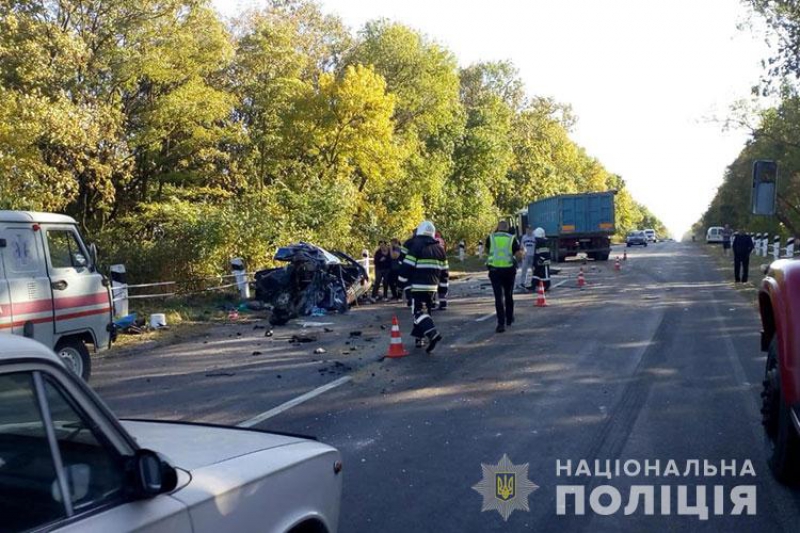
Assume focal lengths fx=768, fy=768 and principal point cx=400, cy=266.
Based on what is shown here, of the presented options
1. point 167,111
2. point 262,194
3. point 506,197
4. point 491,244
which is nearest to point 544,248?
point 491,244

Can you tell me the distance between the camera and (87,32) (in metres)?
22.0

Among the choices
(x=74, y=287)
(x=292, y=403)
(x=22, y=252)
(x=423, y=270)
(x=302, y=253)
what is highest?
(x=22, y=252)

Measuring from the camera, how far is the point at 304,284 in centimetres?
1709

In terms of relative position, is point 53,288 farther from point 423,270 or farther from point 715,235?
point 715,235

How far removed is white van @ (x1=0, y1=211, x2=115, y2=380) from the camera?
29.9 feet

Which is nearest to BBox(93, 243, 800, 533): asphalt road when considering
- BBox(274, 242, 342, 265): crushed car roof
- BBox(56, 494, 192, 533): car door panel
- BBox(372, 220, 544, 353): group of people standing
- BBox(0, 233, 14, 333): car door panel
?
BBox(372, 220, 544, 353): group of people standing

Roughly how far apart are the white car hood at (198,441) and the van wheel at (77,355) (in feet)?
21.9

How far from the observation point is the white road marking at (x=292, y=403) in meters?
7.26

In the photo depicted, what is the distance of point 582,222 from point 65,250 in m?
29.5

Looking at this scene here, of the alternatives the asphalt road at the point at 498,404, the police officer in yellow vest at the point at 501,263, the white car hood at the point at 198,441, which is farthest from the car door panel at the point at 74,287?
the white car hood at the point at 198,441

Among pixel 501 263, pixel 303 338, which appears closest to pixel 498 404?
pixel 501 263

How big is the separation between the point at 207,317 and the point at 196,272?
11.2ft

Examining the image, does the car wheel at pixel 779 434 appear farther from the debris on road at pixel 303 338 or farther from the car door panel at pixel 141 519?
the debris on road at pixel 303 338

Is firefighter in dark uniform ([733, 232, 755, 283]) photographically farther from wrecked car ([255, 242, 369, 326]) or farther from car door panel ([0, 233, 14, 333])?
car door panel ([0, 233, 14, 333])
